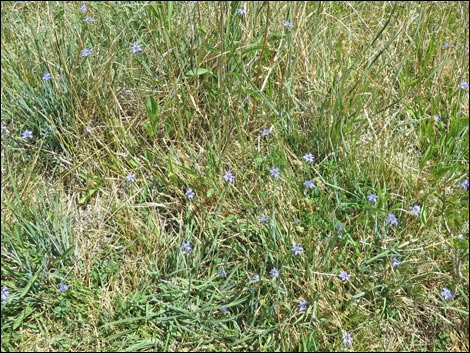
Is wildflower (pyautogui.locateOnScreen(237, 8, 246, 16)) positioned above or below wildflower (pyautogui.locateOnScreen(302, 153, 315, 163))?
above

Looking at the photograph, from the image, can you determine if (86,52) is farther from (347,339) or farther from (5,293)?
(347,339)

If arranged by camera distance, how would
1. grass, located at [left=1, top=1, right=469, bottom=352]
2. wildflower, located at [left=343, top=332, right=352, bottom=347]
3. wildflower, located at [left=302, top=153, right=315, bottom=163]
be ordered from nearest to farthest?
wildflower, located at [left=343, top=332, right=352, bottom=347] → grass, located at [left=1, top=1, right=469, bottom=352] → wildflower, located at [left=302, top=153, right=315, bottom=163]

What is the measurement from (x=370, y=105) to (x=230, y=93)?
65cm

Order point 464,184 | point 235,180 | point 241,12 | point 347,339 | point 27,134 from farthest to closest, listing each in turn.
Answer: point 241,12
point 27,134
point 235,180
point 464,184
point 347,339

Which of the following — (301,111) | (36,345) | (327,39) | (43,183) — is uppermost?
(327,39)

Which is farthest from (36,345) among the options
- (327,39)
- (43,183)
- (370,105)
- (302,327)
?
(327,39)

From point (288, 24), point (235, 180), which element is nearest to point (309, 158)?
point (235, 180)

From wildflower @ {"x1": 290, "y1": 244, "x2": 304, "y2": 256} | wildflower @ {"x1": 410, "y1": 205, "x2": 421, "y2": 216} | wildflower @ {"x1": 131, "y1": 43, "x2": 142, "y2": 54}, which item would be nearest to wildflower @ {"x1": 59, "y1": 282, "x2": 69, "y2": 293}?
wildflower @ {"x1": 290, "y1": 244, "x2": 304, "y2": 256}

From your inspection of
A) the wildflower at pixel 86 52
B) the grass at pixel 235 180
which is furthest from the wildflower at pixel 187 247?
the wildflower at pixel 86 52

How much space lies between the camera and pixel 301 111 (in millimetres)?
2777

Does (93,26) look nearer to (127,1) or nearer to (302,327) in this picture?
(127,1)

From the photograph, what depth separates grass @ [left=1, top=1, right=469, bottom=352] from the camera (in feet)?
7.29

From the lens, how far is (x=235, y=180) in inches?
99.8

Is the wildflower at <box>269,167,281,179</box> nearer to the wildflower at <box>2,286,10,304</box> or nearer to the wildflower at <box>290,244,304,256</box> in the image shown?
the wildflower at <box>290,244,304,256</box>
